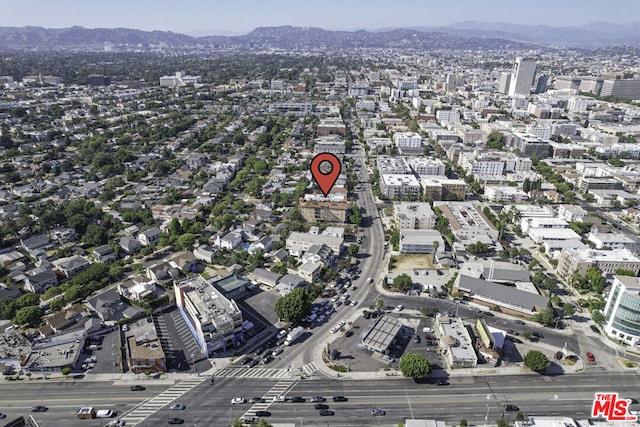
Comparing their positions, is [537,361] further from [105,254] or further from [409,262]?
[105,254]

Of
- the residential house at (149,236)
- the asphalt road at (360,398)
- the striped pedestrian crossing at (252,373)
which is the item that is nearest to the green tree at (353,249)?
the asphalt road at (360,398)

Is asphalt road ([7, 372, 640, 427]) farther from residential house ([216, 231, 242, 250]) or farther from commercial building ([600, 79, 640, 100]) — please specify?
commercial building ([600, 79, 640, 100])

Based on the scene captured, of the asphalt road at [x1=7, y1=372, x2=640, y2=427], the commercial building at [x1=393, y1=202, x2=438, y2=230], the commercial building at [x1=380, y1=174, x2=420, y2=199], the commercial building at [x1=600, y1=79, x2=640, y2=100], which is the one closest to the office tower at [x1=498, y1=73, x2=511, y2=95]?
the commercial building at [x1=600, y1=79, x2=640, y2=100]

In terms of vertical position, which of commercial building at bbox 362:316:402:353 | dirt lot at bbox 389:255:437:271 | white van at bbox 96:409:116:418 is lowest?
dirt lot at bbox 389:255:437:271

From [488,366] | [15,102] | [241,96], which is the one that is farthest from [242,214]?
[15,102]

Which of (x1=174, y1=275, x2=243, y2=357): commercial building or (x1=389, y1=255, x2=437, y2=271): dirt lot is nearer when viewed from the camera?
(x1=174, y1=275, x2=243, y2=357): commercial building
